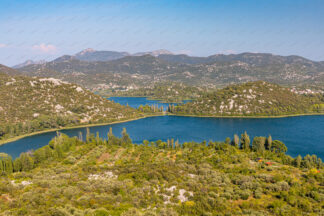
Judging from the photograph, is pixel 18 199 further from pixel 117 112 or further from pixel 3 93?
pixel 3 93

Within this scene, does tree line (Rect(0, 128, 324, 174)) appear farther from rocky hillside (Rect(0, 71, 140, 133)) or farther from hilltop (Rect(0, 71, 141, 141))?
rocky hillside (Rect(0, 71, 140, 133))

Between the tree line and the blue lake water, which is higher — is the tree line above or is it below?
above

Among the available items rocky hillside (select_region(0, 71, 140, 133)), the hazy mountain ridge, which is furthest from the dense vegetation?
the hazy mountain ridge

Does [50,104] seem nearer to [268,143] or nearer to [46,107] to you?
[46,107]

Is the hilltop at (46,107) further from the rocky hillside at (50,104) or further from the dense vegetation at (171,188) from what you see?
the dense vegetation at (171,188)

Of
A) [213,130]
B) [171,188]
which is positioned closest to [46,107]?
[213,130]

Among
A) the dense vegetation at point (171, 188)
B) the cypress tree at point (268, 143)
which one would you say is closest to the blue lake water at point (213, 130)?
the cypress tree at point (268, 143)

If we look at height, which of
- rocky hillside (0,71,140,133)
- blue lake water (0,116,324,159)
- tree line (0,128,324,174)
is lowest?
blue lake water (0,116,324,159)

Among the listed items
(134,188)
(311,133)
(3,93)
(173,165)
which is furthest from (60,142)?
(311,133)
